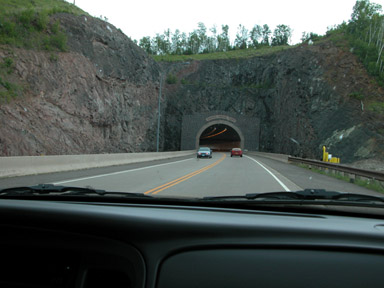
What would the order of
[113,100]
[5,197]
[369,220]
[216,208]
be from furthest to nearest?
[113,100], [5,197], [216,208], [369,220]

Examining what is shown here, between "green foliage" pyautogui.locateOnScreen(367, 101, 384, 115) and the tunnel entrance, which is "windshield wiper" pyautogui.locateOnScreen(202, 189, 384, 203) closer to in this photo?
"green foliage" pyautogui.locateOnScreen(367, 101, 384, 115)

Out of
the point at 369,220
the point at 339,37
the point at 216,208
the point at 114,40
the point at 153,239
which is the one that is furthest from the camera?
the point at 339,37

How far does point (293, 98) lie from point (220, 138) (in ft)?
135

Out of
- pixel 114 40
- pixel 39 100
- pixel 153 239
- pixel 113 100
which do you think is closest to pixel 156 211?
pixel 153 239

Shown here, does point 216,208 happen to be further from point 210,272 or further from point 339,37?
point 339,37

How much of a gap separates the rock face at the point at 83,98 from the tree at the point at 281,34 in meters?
117

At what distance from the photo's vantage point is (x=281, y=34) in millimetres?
162500

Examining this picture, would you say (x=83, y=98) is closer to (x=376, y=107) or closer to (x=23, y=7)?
(x=23, y=7)

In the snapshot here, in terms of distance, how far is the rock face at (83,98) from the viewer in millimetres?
27375

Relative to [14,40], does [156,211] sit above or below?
below

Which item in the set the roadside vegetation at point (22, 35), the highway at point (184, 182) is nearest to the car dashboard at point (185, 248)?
the highway at point (184, 182)

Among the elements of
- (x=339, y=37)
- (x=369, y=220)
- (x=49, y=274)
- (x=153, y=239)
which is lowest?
(x=49, y=274)

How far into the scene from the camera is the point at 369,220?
6.86ft

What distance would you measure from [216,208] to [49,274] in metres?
1.14
